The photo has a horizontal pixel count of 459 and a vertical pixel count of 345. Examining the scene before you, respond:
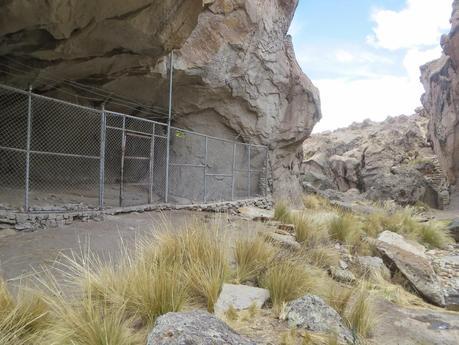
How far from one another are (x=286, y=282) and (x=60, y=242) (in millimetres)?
4128

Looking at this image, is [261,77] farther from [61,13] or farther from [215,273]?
[215,273]

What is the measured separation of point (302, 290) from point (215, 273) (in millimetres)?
1084

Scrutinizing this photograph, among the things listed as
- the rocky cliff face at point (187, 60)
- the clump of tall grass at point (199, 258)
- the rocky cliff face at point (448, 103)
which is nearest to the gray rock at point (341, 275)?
the clump of tall grass at point (199, 258)

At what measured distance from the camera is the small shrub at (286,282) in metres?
4.68

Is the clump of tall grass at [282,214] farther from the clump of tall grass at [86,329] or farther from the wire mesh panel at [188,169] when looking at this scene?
the clump of tall grass at [86,329]

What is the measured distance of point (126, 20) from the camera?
8.18 meters

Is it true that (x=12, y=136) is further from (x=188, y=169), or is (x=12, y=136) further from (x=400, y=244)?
(x=400, y=244)

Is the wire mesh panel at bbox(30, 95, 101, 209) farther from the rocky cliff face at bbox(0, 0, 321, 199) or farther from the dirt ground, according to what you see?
the dirt ground

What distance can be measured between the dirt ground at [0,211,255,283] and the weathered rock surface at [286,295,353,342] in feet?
7.25

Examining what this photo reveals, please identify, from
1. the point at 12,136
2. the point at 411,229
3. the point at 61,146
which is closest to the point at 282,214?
the point at 411,229

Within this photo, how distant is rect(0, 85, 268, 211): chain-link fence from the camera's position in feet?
43.4

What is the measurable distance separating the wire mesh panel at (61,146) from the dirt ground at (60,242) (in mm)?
5172

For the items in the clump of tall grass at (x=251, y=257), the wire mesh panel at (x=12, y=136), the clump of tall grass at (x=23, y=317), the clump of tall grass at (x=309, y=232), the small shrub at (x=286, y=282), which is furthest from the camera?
the wire mesh panel at (x=12, y=136)

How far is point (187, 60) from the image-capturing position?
45.1 feet
